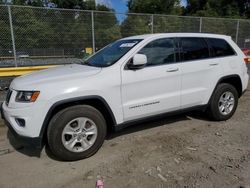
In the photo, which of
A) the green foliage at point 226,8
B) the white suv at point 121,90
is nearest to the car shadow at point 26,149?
the white suv at point 121,90

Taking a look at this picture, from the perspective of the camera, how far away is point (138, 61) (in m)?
3.77

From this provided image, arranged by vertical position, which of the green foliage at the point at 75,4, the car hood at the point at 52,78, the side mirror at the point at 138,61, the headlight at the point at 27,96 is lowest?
the headlight at the point at 27,96

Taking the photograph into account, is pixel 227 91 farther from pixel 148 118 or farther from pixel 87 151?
pixel 87 151

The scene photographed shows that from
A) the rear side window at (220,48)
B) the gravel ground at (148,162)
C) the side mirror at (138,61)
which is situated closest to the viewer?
the gravel ground at (148,162)

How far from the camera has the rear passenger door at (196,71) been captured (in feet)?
14.8

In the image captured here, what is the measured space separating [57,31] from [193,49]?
16.1 ft

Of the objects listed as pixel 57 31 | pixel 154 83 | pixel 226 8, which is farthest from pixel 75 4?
pixel 154 83

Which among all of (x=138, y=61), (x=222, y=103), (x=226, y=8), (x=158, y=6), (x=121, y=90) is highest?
(x=158, y=6)

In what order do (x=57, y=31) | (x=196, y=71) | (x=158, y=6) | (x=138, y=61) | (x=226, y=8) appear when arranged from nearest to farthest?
(x=138, y=61), (x=196, y=71), (x=57, y=31), (x=226, y=8), (x=158, y=6)

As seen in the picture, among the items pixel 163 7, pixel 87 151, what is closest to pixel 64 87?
pixel 87 151

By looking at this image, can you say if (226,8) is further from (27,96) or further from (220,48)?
(27,96)

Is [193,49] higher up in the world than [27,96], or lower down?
higher up

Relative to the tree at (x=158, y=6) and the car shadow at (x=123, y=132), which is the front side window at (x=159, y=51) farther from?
the tree at (x=158, y=6)

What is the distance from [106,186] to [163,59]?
7.70 ft
